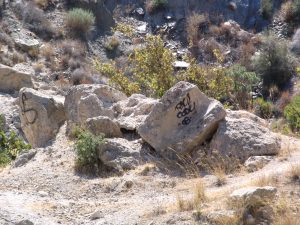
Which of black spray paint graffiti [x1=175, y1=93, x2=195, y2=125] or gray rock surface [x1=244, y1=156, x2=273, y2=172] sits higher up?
black spray paint graffiti [x1=175, y1=93, x2=195, y2=125]

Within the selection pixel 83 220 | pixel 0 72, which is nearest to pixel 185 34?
pixel 0 72

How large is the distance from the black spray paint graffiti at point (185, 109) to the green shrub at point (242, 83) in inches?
425

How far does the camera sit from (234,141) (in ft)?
27.9

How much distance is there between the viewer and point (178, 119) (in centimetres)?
888

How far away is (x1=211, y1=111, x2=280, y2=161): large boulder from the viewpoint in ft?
27.6

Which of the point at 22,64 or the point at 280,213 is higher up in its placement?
the point at 280,213

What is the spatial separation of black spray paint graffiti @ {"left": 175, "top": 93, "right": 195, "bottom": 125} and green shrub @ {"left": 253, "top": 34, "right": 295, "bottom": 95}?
15.8 meters

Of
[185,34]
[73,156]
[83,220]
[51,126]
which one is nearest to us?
[83,220]

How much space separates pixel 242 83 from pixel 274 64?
12.8 ft

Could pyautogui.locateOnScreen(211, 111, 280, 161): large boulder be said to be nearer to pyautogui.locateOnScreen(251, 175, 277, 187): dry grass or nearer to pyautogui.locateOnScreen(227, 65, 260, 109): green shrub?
pyautogui.locateOnScreen(251, 175, 277, 187): dry grass

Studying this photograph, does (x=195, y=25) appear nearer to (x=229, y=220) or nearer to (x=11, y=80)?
(x=11, y=80)

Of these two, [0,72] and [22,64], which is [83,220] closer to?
[0,72]

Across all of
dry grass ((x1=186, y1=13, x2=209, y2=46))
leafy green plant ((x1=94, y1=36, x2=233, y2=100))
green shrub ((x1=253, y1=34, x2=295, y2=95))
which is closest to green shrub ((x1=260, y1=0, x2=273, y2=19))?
green shrub ((x1=253, y1=34, x2=295, y2=95))

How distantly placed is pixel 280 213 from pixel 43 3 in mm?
22626
